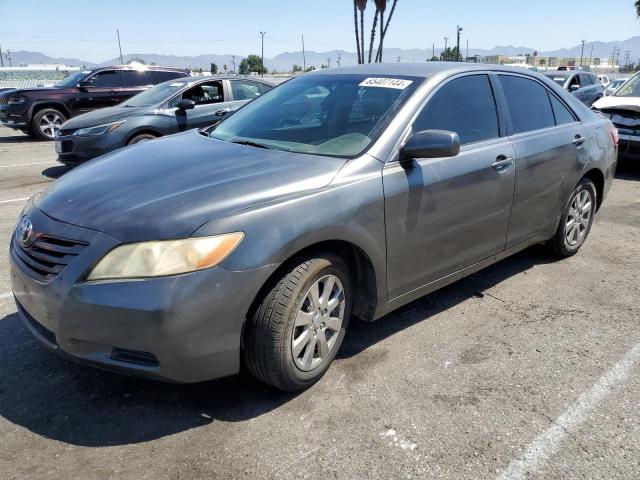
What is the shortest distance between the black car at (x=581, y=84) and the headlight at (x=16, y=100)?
12987mm

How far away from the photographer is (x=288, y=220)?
2.52m

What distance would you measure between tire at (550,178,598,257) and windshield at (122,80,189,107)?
20.7ft

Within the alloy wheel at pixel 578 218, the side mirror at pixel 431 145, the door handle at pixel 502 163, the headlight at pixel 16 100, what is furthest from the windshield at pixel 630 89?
the headlight at pixel 16 100

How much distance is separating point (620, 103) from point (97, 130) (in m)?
8.07

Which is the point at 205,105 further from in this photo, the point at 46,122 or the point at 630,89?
the point at 630,89

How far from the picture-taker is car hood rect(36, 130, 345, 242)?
94.2 inches

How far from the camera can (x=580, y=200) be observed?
15.4 feet

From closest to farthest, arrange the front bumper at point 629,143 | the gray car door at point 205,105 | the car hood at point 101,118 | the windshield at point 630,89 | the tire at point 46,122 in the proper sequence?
1. the car hood at point 101,118
2. the front bumper at point 629,143
3. the gray car door at point 205,105
4. the windshield at point 630,89
5. the tire at point 46,122

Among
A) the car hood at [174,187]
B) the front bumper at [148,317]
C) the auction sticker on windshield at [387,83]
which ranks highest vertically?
the auction sticker on windshield at [387,83]

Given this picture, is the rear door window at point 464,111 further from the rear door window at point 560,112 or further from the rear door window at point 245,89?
the rear door window at point 245,89

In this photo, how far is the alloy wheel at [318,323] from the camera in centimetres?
270

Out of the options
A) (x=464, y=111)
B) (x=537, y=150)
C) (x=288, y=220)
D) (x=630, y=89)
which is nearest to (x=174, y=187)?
(x=288, y=220)

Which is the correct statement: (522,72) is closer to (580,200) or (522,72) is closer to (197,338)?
(580,200)

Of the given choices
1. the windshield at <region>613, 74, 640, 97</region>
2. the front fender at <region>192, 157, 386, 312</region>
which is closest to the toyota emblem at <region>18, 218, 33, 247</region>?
the front fender at <region>192, 157, 386, 312</region>
